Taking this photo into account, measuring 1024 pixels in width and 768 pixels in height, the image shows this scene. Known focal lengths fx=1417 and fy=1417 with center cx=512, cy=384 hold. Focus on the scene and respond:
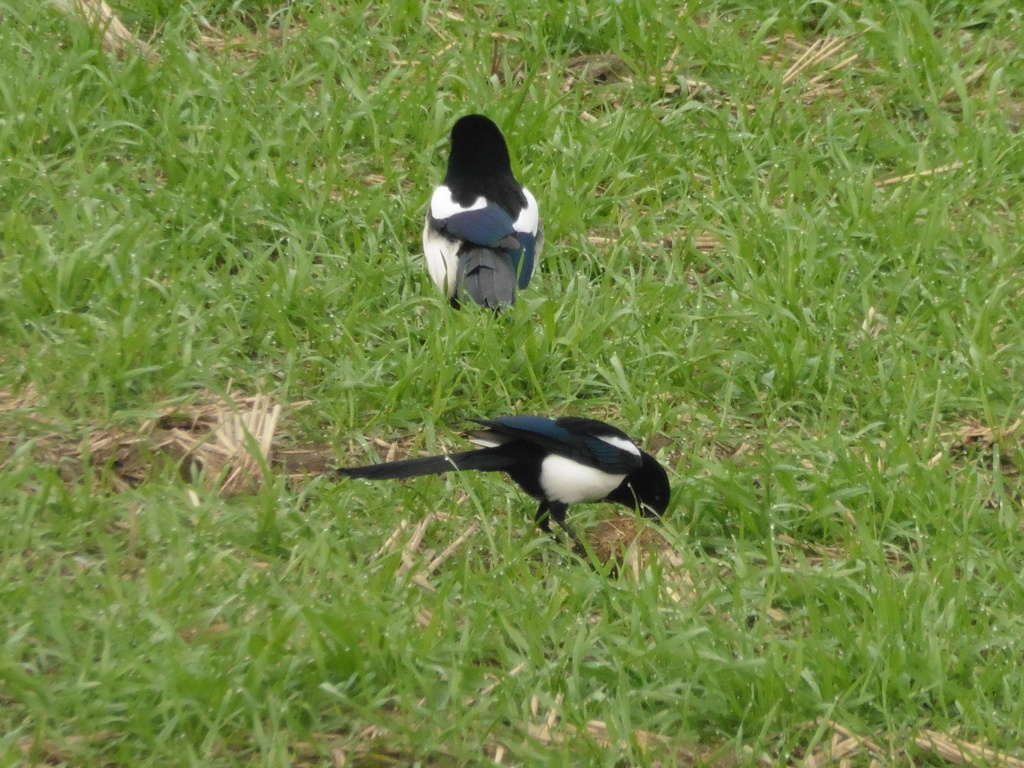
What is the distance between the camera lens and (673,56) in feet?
18.6

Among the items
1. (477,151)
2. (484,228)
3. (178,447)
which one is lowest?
(178,447)

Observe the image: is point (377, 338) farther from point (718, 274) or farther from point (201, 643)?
point (201, 643)

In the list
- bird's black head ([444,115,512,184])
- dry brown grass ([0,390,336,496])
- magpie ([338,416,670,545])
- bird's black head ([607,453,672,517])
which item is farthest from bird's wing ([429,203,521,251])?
bird's black head ([607,453,672,517])

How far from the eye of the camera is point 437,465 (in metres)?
3.44

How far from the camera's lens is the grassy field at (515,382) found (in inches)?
113

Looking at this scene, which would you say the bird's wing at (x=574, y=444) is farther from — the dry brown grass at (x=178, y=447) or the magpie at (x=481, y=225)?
the magpie at (x=481, y=225)

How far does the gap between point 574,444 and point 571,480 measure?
0.32ft

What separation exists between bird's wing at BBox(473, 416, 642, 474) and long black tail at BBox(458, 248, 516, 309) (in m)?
0.86

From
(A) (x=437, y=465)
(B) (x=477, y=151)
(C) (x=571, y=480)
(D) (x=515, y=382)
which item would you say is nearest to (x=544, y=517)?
(C) (x=571, y=480)

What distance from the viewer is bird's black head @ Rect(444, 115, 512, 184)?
4617 mm

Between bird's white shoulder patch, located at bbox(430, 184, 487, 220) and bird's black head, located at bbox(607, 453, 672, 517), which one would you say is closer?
bird's black head, located at bbox(607, 453, 672, 517)

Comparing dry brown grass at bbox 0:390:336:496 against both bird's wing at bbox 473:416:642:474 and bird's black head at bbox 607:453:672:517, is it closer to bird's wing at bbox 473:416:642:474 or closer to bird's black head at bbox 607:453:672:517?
bird's wing at bbox 473:416:642:474

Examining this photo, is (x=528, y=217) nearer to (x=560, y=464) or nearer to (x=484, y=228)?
(x=484, y=228)

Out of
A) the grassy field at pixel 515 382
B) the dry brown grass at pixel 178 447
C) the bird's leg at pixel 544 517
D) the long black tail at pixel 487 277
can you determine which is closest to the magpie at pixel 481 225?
the long black tail at pixel 487 277
